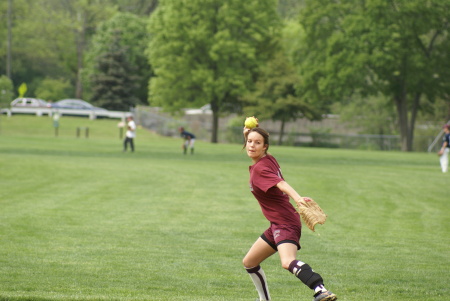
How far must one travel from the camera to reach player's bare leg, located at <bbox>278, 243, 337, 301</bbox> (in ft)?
22.7

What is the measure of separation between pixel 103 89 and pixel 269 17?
27.1 meters

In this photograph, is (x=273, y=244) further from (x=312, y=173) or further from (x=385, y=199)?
(x=312, y=173)

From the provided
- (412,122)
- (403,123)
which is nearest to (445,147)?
(403,123)

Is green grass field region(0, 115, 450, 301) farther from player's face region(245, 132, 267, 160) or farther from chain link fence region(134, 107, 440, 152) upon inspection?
chain link fence region(134, 107, 440, 152)

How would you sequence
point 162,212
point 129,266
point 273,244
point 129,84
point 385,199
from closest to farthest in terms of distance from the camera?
point 273,244 < point 129,266 < point 162,212 < point 385,199 < point 129,84

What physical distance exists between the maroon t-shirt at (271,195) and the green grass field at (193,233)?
6.18ft

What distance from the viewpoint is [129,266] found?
38.0ft

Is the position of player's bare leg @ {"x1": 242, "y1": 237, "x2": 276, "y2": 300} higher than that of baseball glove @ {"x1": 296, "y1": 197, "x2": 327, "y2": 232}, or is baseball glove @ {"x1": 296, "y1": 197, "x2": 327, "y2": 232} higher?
baseball glove @ {"x1": 296, "y1": 197, "x2": 327, "y2": 232}

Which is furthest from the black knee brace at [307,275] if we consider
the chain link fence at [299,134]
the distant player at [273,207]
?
the chain link fence at [299,134]

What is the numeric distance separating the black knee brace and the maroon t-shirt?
534mm

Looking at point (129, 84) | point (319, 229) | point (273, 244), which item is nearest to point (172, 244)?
point (319, 229)

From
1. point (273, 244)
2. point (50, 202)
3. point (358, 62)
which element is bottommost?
point (50, 202)

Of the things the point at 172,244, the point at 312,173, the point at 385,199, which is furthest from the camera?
the point at 312,173

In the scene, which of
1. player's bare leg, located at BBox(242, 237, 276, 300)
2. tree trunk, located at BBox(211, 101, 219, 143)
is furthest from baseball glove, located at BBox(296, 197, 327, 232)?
tree trunk, located at BBox(211, 101, 219, 143)
